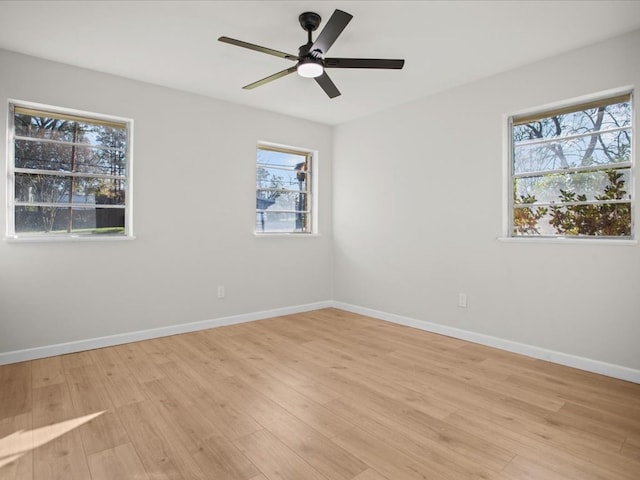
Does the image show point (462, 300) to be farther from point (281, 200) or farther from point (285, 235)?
point (281, 200)

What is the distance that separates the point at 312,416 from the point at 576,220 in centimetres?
265

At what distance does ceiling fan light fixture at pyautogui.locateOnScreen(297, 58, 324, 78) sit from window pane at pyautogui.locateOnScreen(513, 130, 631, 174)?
6.70 ft

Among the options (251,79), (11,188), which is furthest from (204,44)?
(11,188)

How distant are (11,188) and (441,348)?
3992 mm

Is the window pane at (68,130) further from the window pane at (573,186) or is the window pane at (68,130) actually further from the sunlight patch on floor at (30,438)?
the window pane at (573,186)

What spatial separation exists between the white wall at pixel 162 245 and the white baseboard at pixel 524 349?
54.0 inches

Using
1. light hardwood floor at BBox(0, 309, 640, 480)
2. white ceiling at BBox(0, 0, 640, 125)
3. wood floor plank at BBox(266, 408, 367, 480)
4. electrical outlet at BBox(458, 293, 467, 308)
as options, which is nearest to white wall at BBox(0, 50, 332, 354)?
white ceiling at BBox(0, 0, 640, 125)

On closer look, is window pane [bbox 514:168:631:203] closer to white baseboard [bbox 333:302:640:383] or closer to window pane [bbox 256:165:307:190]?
white baseboard [bbox 333:302:640:383]

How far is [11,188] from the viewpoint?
3.07 metres

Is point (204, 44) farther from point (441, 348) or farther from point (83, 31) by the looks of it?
point (441, 348)

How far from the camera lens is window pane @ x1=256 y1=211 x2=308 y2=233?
4633 millimetres

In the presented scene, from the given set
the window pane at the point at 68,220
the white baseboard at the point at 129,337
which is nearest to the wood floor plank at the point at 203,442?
the white baseboard at the point at 129,337

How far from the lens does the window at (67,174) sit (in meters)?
3.15

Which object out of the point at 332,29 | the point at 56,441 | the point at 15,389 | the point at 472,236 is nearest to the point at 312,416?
the point at 56,441
